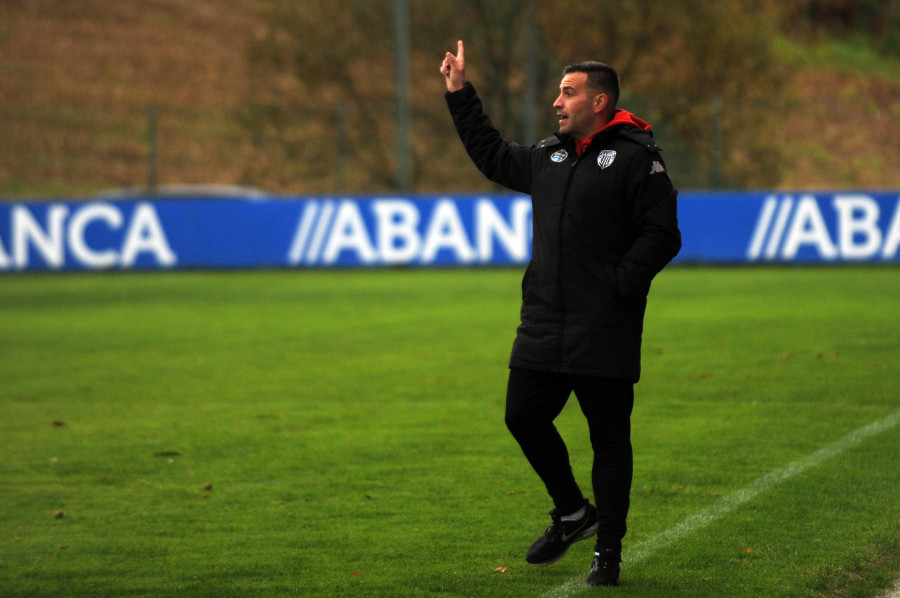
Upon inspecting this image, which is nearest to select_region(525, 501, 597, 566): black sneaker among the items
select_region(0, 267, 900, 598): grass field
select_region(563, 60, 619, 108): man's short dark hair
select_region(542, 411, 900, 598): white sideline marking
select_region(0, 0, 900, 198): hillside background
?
select_region(0, 267, 900, 598): grass field

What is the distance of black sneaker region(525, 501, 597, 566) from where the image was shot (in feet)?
18.0

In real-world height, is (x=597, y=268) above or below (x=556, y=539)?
above

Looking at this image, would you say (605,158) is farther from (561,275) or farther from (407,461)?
(407,461)

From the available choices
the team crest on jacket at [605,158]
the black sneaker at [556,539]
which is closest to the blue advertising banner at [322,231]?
the black sneaker at [556,539]

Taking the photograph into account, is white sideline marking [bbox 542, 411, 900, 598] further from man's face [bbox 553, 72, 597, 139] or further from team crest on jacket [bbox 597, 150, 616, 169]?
man's face [bbox 553, 72, 597, 139]

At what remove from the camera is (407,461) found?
7.60 meters

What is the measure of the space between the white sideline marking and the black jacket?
0.83 m

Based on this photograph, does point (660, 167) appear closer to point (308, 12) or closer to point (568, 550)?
point (568, 550)

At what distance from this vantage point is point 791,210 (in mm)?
21344

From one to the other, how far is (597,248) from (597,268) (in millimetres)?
77

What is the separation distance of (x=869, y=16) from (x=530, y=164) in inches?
2291

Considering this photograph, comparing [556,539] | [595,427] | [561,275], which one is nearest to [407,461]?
[556,539]

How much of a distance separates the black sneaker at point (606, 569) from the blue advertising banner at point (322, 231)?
54.8ft

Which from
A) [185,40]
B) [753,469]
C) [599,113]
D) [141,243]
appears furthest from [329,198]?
[185,40]
